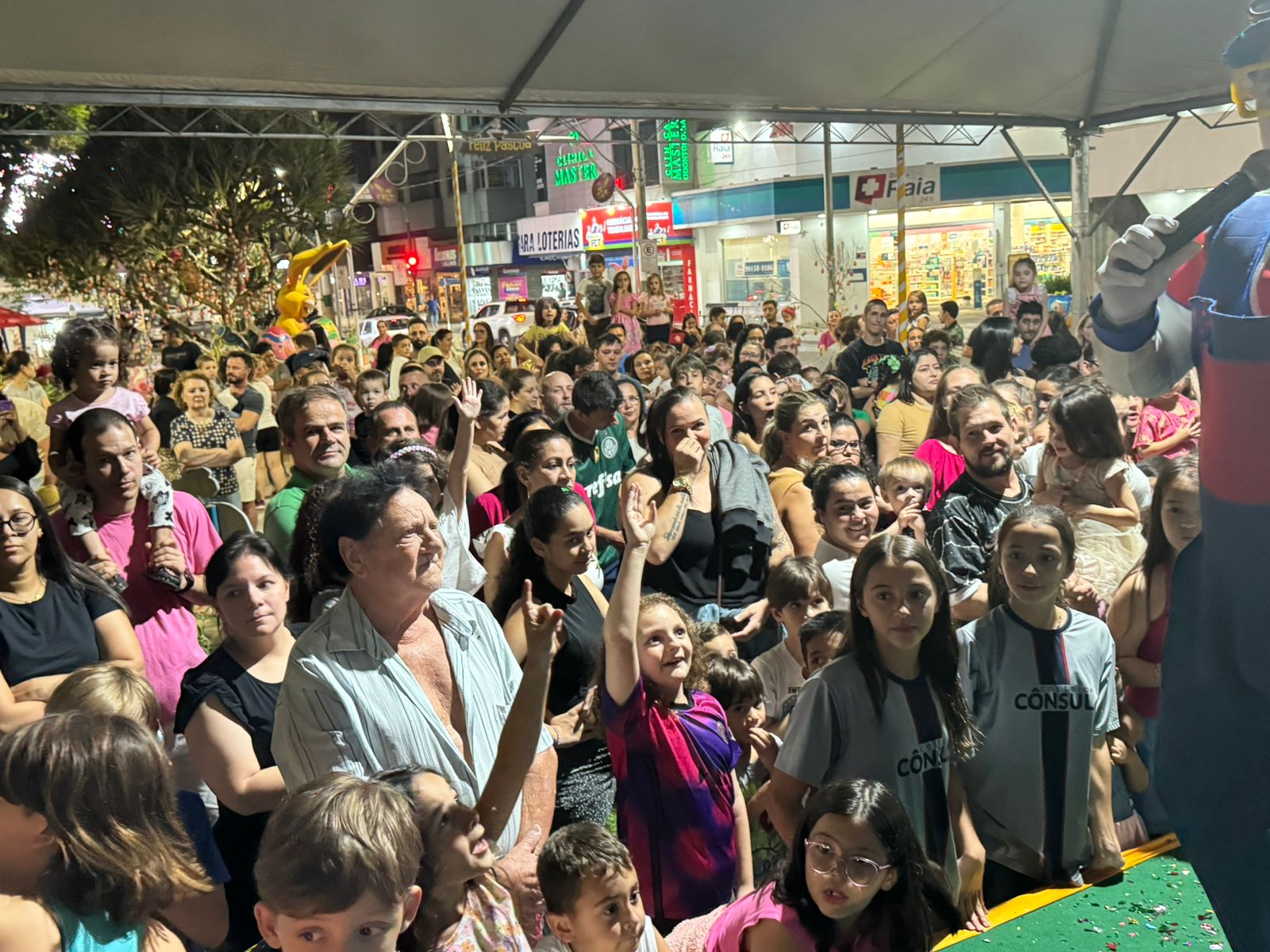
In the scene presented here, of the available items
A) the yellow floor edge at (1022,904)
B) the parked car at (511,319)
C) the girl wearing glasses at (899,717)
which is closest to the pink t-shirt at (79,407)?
the girl wearing glasses at (899,717)

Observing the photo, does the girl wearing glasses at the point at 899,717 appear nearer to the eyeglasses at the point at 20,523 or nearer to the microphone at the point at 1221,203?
the microphone at the point at 1221,203

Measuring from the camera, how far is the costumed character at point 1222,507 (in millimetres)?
1376

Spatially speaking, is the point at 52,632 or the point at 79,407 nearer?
the point at 52,632

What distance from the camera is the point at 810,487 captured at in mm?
4215

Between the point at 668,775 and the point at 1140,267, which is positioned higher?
the point at 1140,267

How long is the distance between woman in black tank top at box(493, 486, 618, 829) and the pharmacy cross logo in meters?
14.0

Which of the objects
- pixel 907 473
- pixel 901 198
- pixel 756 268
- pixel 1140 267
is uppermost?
pixel 901 198

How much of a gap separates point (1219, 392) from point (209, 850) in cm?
190

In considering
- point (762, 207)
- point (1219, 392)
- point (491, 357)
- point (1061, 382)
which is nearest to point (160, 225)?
point (491, 357)

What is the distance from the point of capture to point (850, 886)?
210 cm

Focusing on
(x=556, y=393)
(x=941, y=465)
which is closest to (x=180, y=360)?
(x=556, y=393)

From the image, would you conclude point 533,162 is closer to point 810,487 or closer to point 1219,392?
point 810,487

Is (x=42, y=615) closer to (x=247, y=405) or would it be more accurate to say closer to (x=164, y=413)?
(x=164, y=413)

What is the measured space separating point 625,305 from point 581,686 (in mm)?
7989
